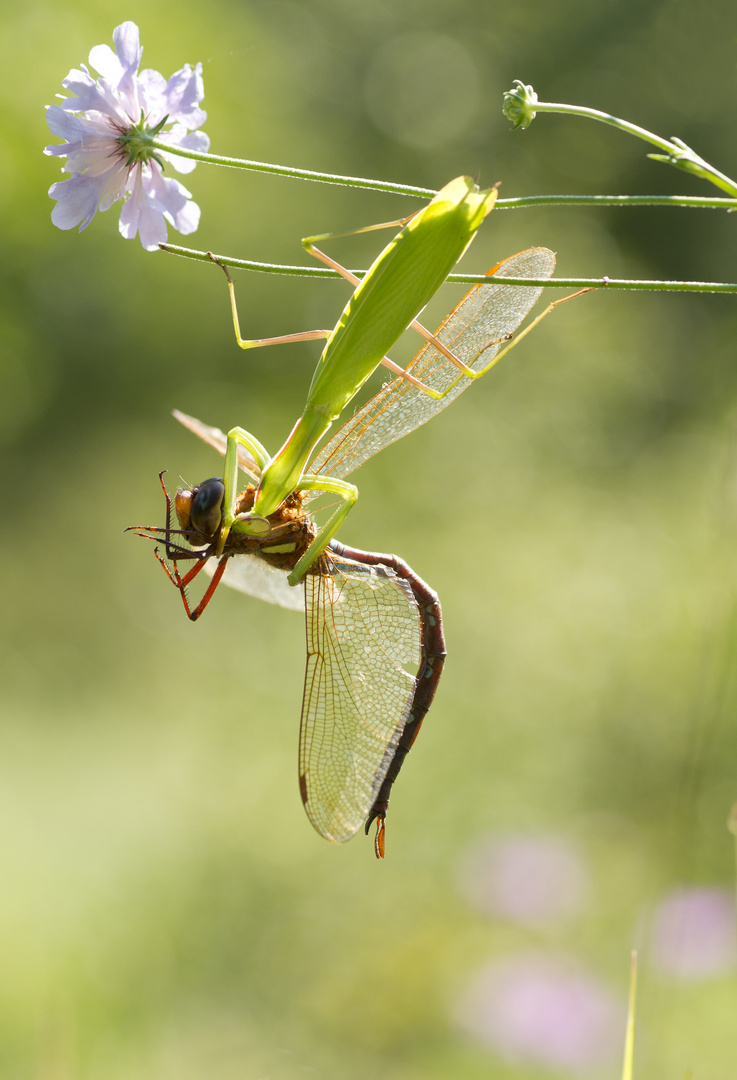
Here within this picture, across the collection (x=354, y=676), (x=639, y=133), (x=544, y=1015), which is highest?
(x=639, y=133)

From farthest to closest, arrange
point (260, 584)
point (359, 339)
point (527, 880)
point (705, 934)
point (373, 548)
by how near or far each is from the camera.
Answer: point (373, 548) < point (527, 880) < point (705, 934) < point (260, 584) < point (359, 339)

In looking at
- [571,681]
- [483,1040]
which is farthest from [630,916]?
[571,681]

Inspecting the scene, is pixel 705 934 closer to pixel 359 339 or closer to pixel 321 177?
pixel 359 339

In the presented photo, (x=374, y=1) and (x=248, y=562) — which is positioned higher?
(x=374, y=1)

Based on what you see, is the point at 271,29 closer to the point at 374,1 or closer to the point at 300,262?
the point at 374,1

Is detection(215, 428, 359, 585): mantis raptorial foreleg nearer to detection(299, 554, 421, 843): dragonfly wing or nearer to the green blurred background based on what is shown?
detection(299, 554, 421, 843): dragonfly wing

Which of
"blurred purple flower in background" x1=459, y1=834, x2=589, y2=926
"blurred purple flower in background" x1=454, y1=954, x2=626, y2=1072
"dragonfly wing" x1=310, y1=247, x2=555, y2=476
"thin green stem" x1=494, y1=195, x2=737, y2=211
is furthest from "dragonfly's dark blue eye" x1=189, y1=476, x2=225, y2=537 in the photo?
"blurred purple flower in background" x1=459, y1=834, x2=589, y2=926

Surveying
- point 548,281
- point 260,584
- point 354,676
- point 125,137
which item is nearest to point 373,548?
point 260,584
